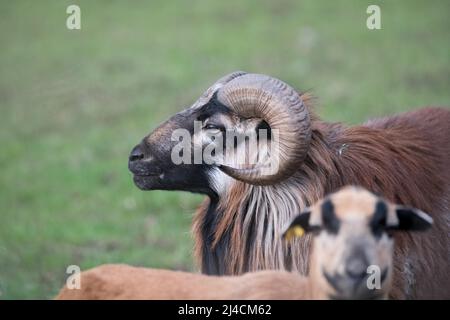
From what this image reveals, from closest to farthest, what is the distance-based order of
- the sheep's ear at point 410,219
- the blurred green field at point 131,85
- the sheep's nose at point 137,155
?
the sheep's ear at point 410,219
the sheep's nose at point 137,155
the blurred green field at point 131,85

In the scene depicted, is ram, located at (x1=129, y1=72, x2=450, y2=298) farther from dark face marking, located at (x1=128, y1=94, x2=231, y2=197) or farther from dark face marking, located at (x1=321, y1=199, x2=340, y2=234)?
dark face marking, located at (x1=321, y1=199, x2=340, y2=234)

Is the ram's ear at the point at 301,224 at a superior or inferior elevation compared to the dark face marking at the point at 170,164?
inferior

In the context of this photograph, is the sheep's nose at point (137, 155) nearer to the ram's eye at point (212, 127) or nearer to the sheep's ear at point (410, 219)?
the ram's eye at point (212, 127)

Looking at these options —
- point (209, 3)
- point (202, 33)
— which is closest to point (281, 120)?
point (202, 33)

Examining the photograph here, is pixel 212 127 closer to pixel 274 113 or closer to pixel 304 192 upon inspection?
pixel 274 113

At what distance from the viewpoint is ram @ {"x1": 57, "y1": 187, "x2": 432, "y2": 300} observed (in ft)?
19.8

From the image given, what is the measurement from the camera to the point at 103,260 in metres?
12.2

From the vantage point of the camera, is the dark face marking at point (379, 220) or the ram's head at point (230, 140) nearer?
the dark face marking at point (379, 220)

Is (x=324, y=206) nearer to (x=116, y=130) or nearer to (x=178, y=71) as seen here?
(x=116, y=130)

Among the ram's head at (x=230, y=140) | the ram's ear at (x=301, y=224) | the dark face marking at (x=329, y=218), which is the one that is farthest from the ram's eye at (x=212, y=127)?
the dark face marking at (x=329, y=218)

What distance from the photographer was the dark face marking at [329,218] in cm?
610

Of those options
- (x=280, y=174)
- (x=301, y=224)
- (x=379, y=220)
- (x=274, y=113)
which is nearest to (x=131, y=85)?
(x=274, y=113)

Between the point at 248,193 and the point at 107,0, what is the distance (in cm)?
2143
